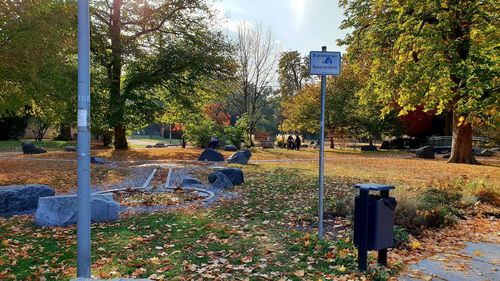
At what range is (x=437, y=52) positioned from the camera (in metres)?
14.9

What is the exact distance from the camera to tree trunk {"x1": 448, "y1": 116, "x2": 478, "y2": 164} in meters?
19.5

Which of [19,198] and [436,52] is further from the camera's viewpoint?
[436,52]

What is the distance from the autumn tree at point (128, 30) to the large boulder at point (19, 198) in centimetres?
1308

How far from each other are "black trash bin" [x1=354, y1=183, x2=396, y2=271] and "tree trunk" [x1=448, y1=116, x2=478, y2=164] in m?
17.5

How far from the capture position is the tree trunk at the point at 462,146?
64.1ft

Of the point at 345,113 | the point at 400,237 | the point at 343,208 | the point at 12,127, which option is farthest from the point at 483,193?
the point at 12,127

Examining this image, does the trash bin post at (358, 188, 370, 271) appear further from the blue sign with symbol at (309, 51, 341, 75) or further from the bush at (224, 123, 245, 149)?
the bush at (224, 123, 245, 149)

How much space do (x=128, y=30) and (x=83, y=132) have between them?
21.9 m

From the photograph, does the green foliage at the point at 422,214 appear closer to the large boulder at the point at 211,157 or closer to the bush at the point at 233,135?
the large boulder at the point at 211,157

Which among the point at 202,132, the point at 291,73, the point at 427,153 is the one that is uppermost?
the point at 291,73

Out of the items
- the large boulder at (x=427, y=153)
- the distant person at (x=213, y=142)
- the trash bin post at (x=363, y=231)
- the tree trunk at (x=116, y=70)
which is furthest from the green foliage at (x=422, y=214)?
the distant person at (x=213, y=142)

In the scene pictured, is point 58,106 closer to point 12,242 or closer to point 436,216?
point 12,242

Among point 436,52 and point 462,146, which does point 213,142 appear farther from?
point 436,52

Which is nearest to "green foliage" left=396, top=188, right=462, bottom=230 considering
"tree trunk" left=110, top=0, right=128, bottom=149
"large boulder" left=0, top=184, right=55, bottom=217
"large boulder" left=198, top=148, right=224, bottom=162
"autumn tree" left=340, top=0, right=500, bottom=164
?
"large boulder" left=0, top=184, right=55, bottom=217
